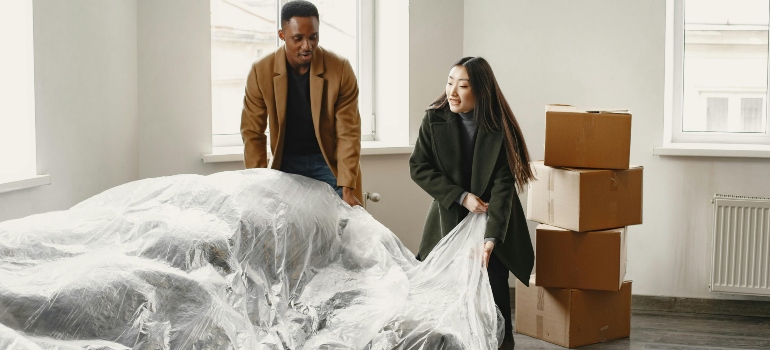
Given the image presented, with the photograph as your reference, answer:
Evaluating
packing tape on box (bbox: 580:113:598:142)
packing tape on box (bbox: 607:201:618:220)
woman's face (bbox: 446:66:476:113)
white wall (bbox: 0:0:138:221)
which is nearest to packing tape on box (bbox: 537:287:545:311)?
packing tape on box (bbox: 607:201:618:220)

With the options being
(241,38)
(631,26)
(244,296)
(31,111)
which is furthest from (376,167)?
(244,296)

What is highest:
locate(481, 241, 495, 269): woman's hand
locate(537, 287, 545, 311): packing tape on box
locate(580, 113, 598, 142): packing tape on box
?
locate(580, 113, 598, 142): packing tape on box

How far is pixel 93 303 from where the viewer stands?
128 centimetres

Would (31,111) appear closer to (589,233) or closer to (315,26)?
(315,26)

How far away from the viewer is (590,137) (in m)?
2.95

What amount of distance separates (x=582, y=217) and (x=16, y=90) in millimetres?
2035

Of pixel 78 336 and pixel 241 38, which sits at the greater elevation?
pixel 241 38

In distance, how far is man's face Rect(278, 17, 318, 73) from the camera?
7.58 ft

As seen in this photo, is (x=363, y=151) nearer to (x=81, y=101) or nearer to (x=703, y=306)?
(x=81, y=101)

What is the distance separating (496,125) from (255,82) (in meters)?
0.80

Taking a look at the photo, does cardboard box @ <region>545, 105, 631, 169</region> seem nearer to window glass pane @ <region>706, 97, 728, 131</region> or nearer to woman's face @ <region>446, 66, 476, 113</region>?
woman's face @ <region>446, 66, 476, 113</region>

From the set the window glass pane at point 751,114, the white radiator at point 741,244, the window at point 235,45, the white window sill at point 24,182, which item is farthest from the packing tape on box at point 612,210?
the white window sill at point 24,182

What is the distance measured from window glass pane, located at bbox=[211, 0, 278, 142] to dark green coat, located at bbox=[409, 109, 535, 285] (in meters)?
1.38

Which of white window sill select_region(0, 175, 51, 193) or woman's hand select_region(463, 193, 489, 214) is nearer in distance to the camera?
white window sill select_region(0, 175, 51, 193)
